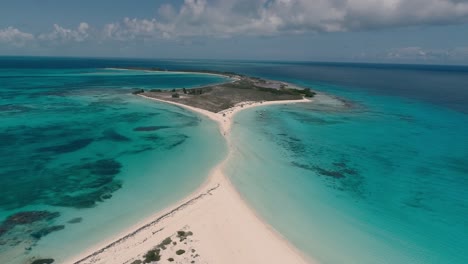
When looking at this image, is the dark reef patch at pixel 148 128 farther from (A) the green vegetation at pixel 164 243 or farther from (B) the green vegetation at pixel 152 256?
(B) the green vegetation at pixel 152 256

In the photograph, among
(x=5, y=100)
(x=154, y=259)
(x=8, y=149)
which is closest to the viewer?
(x=154, y=259)

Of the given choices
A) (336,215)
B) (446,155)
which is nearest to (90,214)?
(336,215)

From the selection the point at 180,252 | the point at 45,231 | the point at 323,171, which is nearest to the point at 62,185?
the point at 45,231

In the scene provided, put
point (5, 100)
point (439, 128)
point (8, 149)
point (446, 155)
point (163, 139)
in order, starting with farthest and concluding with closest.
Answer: point (5, 100)
point (439, 128)
point (163, 139)
point (446, 155)
point (8, 149)

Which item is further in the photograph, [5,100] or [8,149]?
[5,100]

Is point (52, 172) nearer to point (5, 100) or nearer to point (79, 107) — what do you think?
point (79, 107)

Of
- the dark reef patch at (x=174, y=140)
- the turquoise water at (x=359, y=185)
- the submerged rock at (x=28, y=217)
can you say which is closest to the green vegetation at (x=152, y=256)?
the turquoise water at (x=359, y=185)
